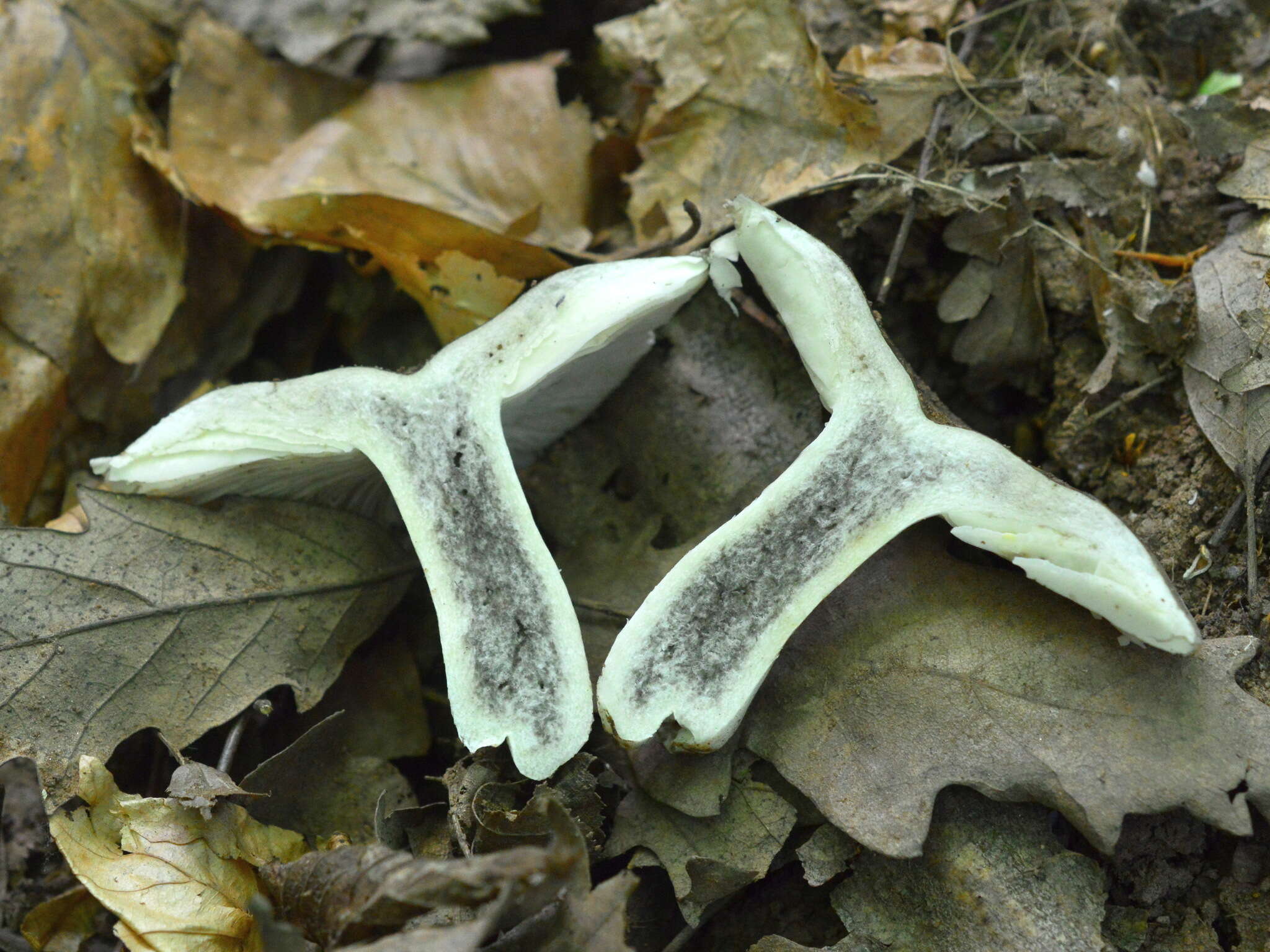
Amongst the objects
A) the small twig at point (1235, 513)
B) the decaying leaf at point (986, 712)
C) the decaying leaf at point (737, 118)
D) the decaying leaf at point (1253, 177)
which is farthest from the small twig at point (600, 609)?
the decaying leaf at point (1253, 177)

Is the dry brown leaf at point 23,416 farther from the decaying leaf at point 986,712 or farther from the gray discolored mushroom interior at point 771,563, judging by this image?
the decaying leaf at point 986,712

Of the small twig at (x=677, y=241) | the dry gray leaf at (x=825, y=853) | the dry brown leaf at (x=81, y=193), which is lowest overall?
the dry gray leaf at (x=825, y=853)

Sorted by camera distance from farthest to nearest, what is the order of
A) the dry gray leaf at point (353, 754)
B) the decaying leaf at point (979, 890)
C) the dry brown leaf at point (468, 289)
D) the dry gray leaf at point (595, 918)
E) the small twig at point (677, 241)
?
1. the dry brown leaf at point (468, 289)
2. the small twig at point (677, 241)
3. the dry gray leaf at point (353, 754)
4. the decaying leaf at point (979, 890)
5. the dry gray leaf at point (595, 918)

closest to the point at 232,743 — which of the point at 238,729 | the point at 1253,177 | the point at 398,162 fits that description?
the point at 238,729

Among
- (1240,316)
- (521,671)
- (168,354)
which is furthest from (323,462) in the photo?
(1240,316)

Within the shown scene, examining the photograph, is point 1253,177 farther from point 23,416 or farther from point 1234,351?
point 23,416

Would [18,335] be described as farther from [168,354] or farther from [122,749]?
[122,749]

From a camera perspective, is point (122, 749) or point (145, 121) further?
point (145, 121)
